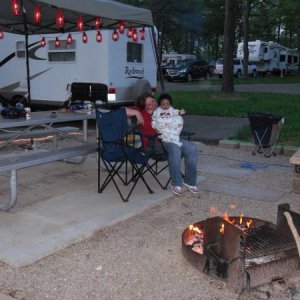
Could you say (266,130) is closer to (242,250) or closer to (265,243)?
(265,243)

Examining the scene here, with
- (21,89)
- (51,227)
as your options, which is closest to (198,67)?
(21,89)

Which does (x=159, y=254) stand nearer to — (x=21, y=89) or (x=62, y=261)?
(x=62, y=261)

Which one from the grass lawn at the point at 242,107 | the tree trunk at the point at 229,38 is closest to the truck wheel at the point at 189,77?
the grass lawn at the point at 242,107

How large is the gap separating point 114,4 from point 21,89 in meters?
6.29

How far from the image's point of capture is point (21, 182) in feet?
18.0

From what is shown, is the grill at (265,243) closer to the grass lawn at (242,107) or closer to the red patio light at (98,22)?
the red patio light at (98,22)

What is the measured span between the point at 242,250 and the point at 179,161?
2056 millimetres

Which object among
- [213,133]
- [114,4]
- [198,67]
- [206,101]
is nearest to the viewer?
[114,4]

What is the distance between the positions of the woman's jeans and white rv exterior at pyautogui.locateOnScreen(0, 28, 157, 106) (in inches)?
206

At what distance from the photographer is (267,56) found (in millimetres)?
37906

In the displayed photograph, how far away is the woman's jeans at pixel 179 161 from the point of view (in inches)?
198

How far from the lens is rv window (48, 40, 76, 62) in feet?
35.2

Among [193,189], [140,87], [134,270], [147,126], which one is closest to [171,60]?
[140,87]

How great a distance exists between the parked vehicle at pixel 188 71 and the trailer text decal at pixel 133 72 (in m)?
19.4
